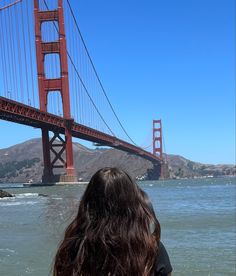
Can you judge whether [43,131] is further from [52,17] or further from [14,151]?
[14,151]

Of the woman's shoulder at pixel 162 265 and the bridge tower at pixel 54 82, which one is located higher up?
the bridge tower at pixel 54 82

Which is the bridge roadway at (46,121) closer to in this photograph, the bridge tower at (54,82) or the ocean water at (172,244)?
the bridge tower at (54,82)

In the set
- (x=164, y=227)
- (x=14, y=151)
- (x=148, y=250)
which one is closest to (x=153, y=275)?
(x=148, y=250)

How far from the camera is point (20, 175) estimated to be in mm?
126812

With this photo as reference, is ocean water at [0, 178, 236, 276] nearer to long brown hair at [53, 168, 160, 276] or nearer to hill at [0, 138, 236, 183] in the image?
long brown hair at [53, 168, 160, 276]

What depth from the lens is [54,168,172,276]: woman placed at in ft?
5.18

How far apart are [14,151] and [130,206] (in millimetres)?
172165

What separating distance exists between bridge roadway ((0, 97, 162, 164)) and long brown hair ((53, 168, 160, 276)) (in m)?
32.3

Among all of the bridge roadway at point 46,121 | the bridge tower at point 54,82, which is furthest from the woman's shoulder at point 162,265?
the bridge tower at point 54,82

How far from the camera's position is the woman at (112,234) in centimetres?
158

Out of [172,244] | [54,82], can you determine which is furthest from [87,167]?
[172,244]

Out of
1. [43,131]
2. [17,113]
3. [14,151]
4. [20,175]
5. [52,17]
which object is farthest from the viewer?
[14,151]

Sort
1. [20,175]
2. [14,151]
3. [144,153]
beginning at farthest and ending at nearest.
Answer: [14,151] → [20,175] → [144,153]

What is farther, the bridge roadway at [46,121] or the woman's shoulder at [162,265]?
the bridge roadway at [46,121]
